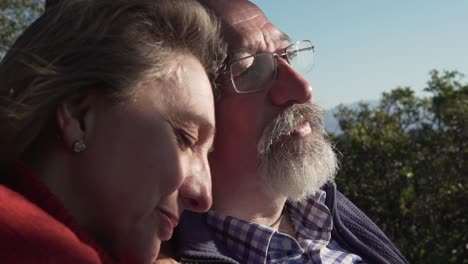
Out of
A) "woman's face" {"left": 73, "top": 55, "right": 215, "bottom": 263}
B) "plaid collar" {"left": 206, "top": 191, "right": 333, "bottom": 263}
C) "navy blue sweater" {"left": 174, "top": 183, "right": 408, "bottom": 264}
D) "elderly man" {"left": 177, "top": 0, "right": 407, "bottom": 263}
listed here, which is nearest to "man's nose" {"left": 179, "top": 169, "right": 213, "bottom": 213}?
"woman's face" {"left": 73, "top": 55, "right": 215, "bottom": 263}

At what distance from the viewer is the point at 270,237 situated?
9.18 ft

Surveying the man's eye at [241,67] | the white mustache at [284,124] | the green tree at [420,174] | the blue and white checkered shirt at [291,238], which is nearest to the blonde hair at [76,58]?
the man's eye at [241,67]

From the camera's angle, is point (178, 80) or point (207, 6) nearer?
point (178, 80)

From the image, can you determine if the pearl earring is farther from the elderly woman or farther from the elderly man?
the elderly man

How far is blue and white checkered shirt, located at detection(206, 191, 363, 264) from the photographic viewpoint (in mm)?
2780

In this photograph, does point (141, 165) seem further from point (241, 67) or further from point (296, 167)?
point (296, 167)

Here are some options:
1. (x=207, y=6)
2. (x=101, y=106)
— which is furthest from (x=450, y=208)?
(x=101, y=106)

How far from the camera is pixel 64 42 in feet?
5.61

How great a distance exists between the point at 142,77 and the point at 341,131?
5513 millimetres

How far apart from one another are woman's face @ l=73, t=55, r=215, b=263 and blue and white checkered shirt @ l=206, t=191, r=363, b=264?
1.02 meters

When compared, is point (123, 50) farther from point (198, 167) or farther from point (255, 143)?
point (255, 143)

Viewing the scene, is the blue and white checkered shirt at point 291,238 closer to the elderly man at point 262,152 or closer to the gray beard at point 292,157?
the elderly man at point 262,152

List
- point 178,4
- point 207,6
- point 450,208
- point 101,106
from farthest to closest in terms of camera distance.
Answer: point 450,208 → point 207,6 → point 178,4 → point 101,106

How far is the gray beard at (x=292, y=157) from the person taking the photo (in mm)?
2873
